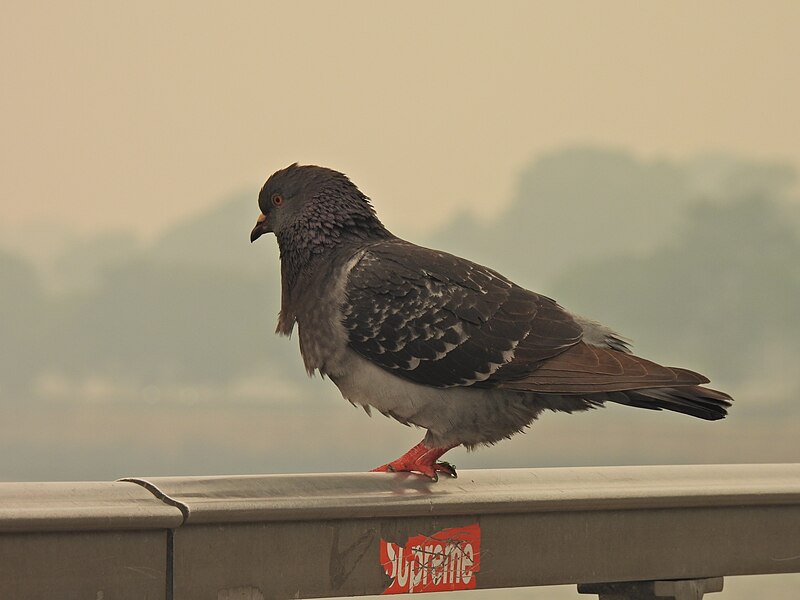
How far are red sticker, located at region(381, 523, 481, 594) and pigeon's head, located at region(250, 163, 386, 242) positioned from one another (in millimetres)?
1111

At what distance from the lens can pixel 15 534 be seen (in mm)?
2303

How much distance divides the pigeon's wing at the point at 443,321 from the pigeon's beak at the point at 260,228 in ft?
1.40

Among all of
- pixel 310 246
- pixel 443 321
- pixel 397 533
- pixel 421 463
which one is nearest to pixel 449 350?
pixel 443 321

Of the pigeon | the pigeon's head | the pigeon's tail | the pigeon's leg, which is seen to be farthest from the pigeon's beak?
the pigeon's tail

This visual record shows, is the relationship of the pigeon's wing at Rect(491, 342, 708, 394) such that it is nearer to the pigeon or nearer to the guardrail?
the pigeon

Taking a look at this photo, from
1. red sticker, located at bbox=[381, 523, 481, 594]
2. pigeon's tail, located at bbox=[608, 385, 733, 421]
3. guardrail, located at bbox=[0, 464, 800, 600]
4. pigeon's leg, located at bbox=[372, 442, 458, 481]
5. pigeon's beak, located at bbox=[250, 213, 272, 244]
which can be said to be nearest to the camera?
guardrail, located at bbox=[0, 464, 800, 600]

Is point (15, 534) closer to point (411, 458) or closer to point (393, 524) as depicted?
point (393, 524)

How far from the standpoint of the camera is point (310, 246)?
3600 mm

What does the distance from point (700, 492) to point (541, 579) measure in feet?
1.74

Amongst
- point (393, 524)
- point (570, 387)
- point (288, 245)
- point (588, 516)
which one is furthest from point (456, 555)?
point (288, 245)

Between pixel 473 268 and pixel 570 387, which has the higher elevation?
pixel 473 268

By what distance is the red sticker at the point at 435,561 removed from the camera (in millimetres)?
2797

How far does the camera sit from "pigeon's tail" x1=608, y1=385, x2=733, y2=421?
3.19m

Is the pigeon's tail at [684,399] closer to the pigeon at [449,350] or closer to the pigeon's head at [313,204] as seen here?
the pigeon at [449,350]
